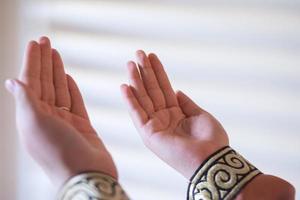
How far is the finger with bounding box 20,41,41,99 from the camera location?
649mm

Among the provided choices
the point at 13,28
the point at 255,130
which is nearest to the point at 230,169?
the point at 255,130

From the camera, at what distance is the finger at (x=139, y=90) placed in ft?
2.55

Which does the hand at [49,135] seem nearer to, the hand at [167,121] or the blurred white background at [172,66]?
the hand at [167,121]

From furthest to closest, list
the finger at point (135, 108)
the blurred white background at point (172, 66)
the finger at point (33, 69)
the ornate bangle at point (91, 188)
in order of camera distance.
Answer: the blurred white background at point (172, 66) → the finger at point (135, 108) → the finger at point (33, 69) → the ornate bangle at point (91, 188)

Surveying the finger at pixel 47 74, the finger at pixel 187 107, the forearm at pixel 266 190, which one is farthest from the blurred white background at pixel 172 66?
the finger at pixel 47 74

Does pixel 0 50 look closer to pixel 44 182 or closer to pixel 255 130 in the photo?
pixel 44 182

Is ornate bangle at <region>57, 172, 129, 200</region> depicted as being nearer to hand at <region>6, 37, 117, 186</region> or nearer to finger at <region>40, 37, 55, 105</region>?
hand at <region>6, 37, 117, 186</region>

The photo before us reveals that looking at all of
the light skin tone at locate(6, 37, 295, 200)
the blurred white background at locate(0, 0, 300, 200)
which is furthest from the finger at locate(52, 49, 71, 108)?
the blurred white background at locate(0, 0, 300, 200)

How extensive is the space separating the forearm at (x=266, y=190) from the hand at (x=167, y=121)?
0.09 meters

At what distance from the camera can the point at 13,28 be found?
3.88 feet

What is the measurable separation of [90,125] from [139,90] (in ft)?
0.44

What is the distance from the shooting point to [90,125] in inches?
27.5

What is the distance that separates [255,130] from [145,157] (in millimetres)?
324

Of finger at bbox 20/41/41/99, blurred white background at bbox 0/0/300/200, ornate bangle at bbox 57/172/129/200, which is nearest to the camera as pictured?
ornate bangle at bbox 57/172/129/200
